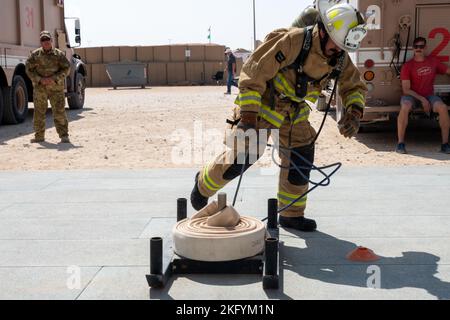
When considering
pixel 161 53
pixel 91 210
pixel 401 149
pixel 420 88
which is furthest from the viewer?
pixel 161 53

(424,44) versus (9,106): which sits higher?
(424,44)

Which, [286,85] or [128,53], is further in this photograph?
[128,53]

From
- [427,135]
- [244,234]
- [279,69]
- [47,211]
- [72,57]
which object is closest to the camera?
[244,234]

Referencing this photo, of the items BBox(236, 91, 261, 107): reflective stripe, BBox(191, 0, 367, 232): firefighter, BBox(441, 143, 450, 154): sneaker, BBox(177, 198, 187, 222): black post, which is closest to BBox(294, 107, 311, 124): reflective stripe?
BBox(191, 0, 367, 232): firefighter

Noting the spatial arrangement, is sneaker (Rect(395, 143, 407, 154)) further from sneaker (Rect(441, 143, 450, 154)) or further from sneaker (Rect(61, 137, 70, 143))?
sneaker (Rect(61, 137, 70, 143))

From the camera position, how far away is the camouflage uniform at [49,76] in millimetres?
10047

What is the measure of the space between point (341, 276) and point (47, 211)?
2805mm

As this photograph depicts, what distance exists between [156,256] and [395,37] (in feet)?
22.1

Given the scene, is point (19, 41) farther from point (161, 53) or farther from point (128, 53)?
point (161, 53)

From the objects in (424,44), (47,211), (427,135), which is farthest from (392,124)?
(47,211)

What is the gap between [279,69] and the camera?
3994 millimetres

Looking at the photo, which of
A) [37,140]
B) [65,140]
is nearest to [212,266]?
[65,140]

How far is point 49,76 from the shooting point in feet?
33.1

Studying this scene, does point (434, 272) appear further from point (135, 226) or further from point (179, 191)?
point (179, 191)
